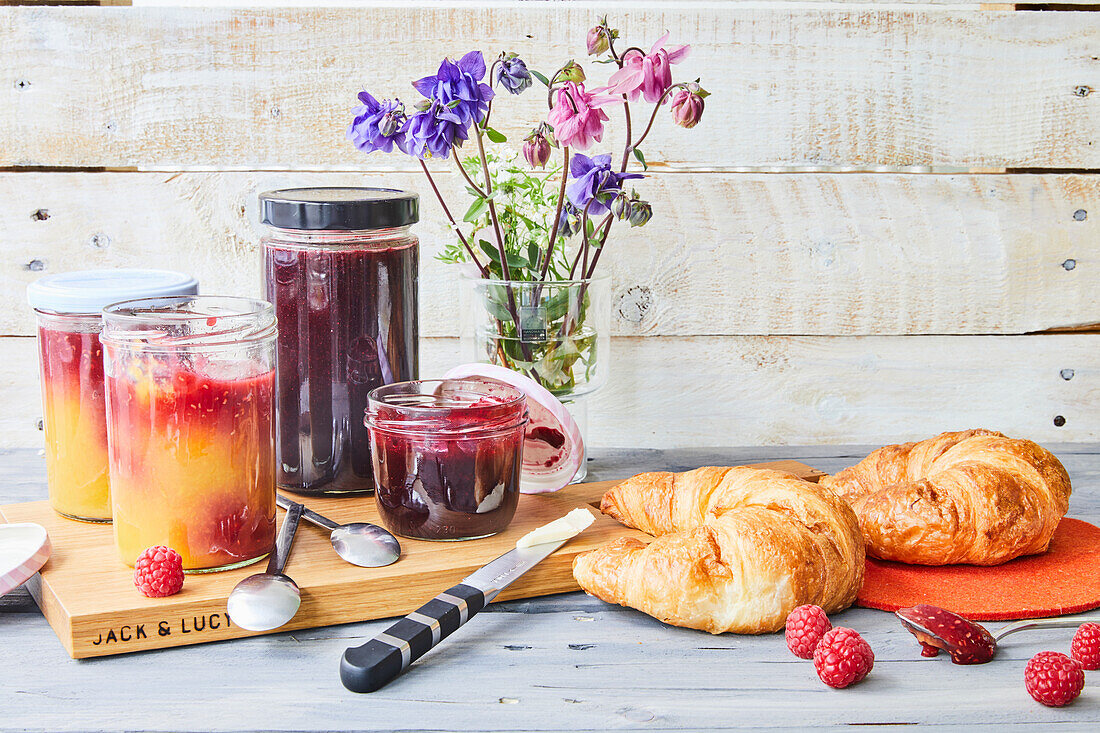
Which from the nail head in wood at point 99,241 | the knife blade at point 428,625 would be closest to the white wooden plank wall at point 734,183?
the nail head in wood at point 99,241

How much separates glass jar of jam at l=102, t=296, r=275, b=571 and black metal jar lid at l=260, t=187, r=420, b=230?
167mm

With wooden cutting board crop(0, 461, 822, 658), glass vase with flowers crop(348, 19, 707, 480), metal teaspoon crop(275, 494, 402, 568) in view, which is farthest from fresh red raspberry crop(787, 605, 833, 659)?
glass vase with flowers crop(348, 19, 707, 480)

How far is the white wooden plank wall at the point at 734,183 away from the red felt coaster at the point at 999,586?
59cm

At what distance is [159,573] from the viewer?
2.92 ft

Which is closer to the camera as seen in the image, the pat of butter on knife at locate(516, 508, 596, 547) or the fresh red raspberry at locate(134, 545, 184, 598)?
the fresh red raspberry at locate(134, 545, 184, 598)

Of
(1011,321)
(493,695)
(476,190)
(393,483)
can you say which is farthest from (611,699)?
(1011,321)

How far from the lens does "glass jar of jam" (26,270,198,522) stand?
1059 mm

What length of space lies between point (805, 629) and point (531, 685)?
0.78 feet

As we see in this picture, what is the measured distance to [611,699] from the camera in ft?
2.65

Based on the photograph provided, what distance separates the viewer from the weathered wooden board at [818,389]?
1.65m

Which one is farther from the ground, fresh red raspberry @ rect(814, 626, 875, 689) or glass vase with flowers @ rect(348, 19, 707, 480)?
glass vase with flowers @ rect(348, 19, 707, 480)

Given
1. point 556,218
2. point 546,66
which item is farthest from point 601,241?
point 546,66

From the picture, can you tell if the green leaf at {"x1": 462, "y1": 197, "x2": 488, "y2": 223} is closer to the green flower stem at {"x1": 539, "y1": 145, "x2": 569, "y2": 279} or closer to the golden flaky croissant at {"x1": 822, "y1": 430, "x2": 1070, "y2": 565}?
the green flower stem at {"x1": 539, "y1": 145, "x2": 569, "y2": 279}

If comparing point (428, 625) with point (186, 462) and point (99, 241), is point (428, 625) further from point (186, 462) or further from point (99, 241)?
point (99, 241)
